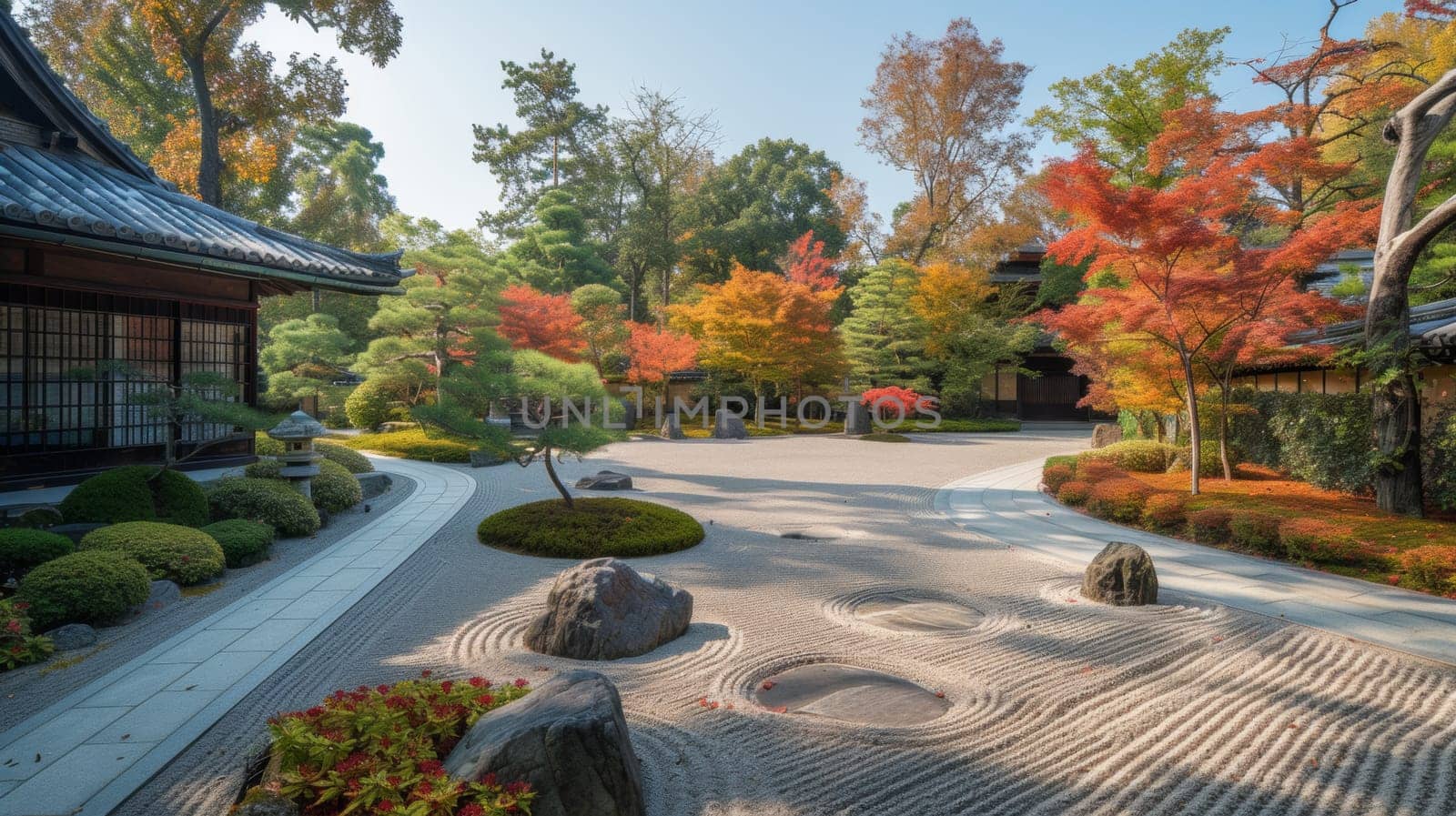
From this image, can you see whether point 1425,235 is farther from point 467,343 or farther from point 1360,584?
point 467,343

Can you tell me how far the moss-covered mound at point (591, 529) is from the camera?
748 centimetres

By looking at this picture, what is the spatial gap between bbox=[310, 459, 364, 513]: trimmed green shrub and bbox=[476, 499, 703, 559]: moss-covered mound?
8.48ft

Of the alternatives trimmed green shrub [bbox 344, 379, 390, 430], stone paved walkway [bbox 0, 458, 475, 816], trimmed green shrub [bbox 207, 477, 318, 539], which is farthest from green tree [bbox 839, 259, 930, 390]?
stone paved walkway [bbox 0, 458, 475, 816]

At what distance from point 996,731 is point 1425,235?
8.42 metres

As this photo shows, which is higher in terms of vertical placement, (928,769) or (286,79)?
(286,79)

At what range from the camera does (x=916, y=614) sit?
577 cm

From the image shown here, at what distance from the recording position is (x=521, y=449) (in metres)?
8.02

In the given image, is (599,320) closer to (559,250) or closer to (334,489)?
(559,250)

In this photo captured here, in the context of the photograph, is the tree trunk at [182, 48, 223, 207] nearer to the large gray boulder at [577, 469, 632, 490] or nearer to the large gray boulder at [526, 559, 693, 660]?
the large gray boulder at [577, 469, 632, 490]

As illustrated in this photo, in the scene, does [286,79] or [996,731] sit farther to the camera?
[286,79]

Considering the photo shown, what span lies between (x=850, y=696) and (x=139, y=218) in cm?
774

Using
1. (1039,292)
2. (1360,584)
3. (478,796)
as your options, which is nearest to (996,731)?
(478,796)

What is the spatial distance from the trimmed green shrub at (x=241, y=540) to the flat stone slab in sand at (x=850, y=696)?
17.6 feet

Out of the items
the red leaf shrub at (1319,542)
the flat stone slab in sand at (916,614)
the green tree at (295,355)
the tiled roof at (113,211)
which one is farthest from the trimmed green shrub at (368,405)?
the red leaf shrub at (1319,542)
